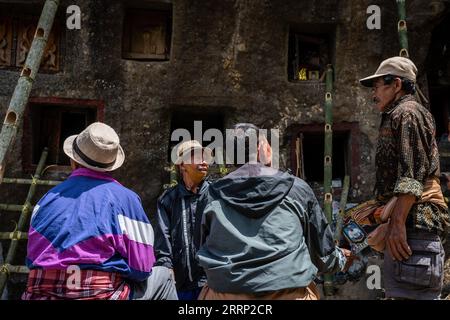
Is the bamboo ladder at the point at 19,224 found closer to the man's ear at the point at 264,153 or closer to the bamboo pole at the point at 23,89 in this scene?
the bamboo pole at the point at 23,89

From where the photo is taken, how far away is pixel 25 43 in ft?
26.1

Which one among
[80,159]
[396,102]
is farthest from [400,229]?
[80,159]

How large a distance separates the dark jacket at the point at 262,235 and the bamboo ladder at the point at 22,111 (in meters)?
2.99

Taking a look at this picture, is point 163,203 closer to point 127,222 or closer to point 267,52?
point 127,222

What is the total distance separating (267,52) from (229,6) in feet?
2.84

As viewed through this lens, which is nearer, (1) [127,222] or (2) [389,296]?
(1) [127,222]

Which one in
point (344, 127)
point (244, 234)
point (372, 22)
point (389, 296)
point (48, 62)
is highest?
point (372, 22)

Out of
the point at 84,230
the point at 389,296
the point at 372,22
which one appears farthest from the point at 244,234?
the point at 372,22

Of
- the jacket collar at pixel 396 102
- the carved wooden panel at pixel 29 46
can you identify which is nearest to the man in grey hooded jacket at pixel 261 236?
the jacket collar at pixel 396 102

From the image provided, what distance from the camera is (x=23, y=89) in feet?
18.0

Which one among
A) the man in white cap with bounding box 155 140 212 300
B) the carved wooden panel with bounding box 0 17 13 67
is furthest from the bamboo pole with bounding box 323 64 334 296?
the carved wooden panel with bounding box 0 17 13 67

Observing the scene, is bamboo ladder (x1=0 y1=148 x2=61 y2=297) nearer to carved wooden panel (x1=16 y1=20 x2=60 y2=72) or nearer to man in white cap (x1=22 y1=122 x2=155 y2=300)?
carved wooden panel (x1=16 y1=20 x2=60 y2=72)

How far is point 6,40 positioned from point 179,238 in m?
5.42

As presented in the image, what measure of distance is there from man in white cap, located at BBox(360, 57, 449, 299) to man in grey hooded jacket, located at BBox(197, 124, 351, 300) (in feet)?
1.26
